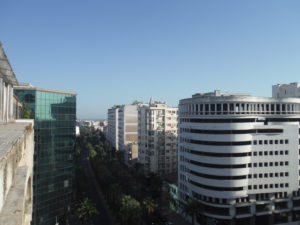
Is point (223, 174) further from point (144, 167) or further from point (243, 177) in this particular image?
point (144, 167)

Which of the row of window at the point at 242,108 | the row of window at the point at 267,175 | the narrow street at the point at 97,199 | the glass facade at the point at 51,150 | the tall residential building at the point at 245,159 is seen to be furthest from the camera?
the narrow street at the point at 97,199

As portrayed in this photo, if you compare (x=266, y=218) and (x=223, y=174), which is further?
(x=266, y=218)

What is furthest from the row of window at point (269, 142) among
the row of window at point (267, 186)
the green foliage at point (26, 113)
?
the green foliage at point (26, 113)

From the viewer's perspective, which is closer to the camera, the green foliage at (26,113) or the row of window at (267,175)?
the green foliage at (26,113)

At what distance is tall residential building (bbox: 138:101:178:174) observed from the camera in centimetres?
7944

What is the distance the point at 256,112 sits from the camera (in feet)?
153

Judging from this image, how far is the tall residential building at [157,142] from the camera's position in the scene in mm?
79438

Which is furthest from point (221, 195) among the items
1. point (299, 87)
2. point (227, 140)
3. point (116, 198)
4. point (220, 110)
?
point (299, 87)

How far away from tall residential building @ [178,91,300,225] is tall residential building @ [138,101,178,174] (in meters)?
30.4

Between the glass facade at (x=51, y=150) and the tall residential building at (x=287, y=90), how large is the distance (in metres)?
49.2

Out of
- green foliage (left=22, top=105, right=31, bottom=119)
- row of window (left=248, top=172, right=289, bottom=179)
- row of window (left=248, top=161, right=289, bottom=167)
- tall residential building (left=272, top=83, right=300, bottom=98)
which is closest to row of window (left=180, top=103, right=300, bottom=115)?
row of window (left=248, top=161, right=289, bottom=167)

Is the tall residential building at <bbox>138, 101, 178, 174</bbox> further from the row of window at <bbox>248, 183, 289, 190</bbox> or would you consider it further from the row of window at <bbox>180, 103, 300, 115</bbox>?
the row of window at <bbox>248, 183, 289, 190</bbox>

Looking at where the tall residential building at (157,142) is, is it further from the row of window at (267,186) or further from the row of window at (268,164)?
the row of window at (268,164)

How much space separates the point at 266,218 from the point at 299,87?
30338 mm
